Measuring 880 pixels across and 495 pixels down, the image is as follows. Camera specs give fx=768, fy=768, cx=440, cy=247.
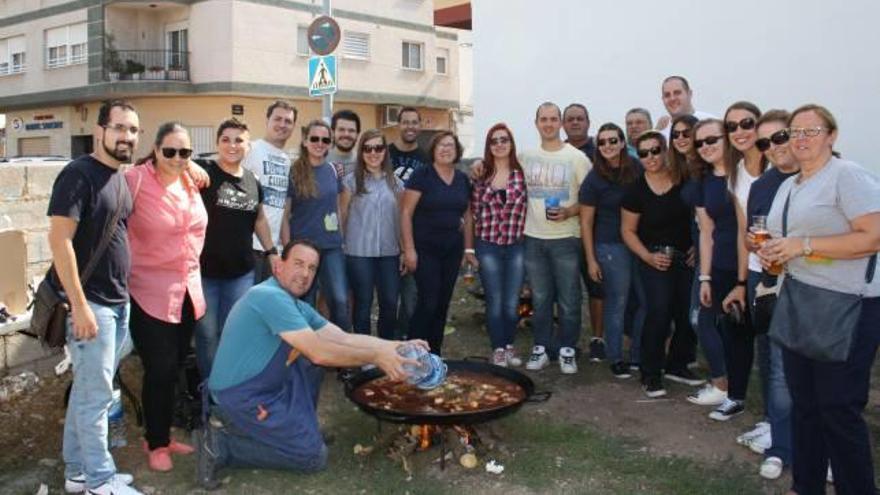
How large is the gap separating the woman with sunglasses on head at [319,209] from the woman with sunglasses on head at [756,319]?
2.78m

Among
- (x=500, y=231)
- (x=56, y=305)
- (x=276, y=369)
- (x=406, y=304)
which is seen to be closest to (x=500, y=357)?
(x=406, y=304)

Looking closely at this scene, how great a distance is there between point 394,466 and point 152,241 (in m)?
1.78

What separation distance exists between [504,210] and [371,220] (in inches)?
39.4

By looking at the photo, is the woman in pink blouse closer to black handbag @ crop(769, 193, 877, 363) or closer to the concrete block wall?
the concrete block wall

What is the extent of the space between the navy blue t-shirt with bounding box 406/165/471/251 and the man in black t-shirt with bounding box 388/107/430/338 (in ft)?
1.46

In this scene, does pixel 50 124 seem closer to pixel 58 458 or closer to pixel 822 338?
pixel 58 458

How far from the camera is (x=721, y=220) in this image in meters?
4.69

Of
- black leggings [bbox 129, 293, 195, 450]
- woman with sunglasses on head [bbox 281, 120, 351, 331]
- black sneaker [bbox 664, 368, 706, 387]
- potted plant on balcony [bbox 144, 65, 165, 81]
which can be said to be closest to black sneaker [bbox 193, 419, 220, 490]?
black leggings [bbox 129, 293, 195, 450]

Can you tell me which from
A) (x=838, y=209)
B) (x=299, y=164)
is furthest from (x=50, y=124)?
(x=838, y=209)

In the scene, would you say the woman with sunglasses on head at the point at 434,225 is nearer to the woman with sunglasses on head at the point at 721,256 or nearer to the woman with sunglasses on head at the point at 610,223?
the woman with sunglasses on head at the point at 610,223

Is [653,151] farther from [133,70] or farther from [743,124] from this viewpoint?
[133,70]

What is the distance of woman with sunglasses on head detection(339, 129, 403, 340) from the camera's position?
222 inches

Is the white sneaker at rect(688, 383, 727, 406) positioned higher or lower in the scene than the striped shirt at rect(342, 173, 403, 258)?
lower

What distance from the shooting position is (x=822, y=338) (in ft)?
10.5
